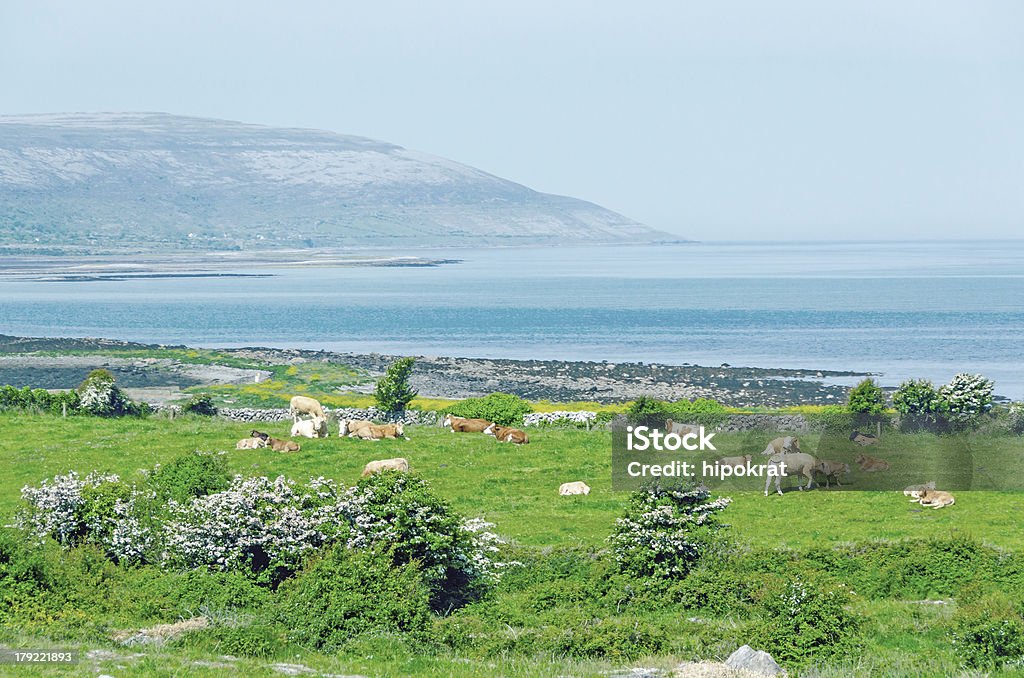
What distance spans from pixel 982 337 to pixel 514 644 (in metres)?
109

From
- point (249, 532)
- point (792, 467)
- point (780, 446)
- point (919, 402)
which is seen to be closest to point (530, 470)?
point (780, 446)

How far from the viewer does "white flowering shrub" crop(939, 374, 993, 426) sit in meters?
41.8

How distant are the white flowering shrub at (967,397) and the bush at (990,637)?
85.2 ft

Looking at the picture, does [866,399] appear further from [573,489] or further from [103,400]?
[103,400]

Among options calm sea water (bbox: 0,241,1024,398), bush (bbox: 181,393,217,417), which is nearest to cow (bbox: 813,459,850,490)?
bush (bbox: 181,393,217,417)

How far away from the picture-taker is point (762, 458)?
26188 mm

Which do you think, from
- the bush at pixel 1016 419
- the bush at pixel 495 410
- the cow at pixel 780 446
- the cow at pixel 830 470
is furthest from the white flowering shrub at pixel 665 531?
the bush at pixel 1016 419

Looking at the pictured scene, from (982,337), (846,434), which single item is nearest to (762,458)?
(846,434)

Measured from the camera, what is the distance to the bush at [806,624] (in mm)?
15000

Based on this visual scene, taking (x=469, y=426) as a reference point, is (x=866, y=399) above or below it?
above

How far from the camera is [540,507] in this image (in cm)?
Answer: 2502

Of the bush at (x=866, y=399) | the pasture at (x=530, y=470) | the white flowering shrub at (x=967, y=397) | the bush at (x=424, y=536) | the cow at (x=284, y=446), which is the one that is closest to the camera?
the bush at (x=424, y=536)

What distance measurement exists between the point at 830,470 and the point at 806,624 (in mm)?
11687

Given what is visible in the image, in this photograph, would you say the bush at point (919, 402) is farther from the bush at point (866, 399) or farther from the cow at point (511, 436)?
the cow at point (511, 436)
